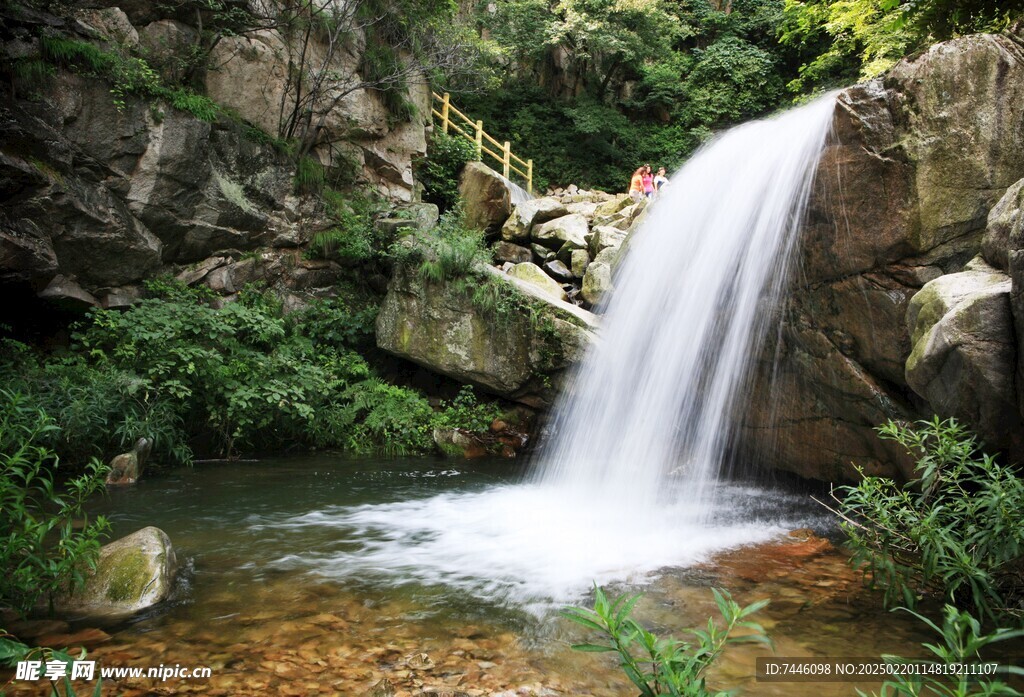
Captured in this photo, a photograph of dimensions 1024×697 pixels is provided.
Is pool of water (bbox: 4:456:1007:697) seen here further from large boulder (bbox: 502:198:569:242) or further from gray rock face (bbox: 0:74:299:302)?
large boulder (bbox: 502:198:569:242)

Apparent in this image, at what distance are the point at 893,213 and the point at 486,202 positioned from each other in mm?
9696

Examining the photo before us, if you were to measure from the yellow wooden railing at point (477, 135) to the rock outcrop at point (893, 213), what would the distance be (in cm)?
1125

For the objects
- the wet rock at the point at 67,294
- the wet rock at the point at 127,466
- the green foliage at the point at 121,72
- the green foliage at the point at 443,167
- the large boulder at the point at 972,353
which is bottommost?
the wet rock at the point at 127,466

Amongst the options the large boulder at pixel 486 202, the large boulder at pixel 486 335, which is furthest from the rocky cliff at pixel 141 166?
the large boulder at pixel 486 202

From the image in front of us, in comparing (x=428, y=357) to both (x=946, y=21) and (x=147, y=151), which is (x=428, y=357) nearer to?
(x=147, y=151)

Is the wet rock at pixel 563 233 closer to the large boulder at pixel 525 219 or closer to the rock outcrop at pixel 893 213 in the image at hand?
the large boulder at pixel 525 219

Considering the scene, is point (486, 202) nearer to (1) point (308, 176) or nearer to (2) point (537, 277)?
(2) point (537, 277)

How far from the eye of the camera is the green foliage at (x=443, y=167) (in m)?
14.2

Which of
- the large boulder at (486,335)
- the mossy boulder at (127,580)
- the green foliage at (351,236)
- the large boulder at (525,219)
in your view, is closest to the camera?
the mossy boulder at (127,580)

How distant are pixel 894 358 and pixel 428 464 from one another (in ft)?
18.8

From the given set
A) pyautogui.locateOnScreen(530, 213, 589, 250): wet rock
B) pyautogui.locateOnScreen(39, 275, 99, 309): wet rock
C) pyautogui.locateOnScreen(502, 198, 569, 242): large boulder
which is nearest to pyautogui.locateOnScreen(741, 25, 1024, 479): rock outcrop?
pyautogui.locateOnScreen(530, 213, 589, 250): wet rock

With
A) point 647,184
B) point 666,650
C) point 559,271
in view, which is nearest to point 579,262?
point 559,271

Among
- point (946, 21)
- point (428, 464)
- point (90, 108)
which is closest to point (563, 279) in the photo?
point (428, 464)

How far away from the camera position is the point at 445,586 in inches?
157
